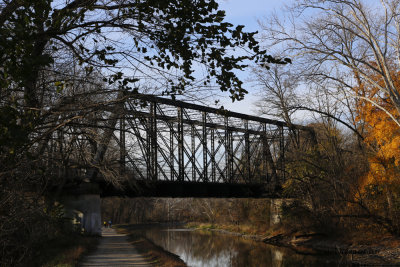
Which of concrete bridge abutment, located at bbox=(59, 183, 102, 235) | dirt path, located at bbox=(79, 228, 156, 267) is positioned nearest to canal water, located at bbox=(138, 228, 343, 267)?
dirt path, located at bbox=(79, 228, 156, 267)

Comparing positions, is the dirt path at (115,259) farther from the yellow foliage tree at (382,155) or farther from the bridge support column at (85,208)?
the yellow foliage tree at (382,155)

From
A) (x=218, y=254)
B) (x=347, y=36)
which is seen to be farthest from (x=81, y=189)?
(x=347, y=36)

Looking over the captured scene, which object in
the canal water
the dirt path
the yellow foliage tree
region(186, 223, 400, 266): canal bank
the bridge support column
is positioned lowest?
the canal water

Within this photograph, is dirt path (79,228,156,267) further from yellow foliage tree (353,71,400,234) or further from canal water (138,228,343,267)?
yellow foliage tree (353,71,400,234)

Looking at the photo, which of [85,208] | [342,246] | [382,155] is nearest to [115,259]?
[85,208]

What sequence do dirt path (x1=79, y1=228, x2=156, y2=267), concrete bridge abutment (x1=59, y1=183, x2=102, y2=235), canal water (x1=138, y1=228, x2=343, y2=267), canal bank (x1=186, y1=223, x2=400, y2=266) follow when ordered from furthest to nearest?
concrete bridge abutment (x1=59, y1=183, x2=102, y2=235) → canal water (x1=138, y1=228, x2=343, y2=267) → canal bank (x1=186, y1=223, x2=400, y2=266) → dirt path (x1=79, y1=228, x2=156, y2=267)

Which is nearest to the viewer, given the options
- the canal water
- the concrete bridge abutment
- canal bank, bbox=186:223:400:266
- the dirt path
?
the dirt path

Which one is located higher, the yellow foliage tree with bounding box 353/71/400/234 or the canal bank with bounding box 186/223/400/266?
the yellow foliage tree with bounding box 353/71/400/234

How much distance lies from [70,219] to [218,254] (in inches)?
426

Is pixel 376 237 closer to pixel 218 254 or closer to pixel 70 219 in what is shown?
pixel 218 254

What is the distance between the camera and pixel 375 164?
84.7ft

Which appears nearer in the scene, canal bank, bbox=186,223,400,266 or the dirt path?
the dirt path

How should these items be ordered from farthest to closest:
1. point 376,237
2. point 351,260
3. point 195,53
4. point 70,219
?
point 70,219, point 376,237, point 351,260, point 195,53

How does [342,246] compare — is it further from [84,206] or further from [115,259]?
[84,206]
